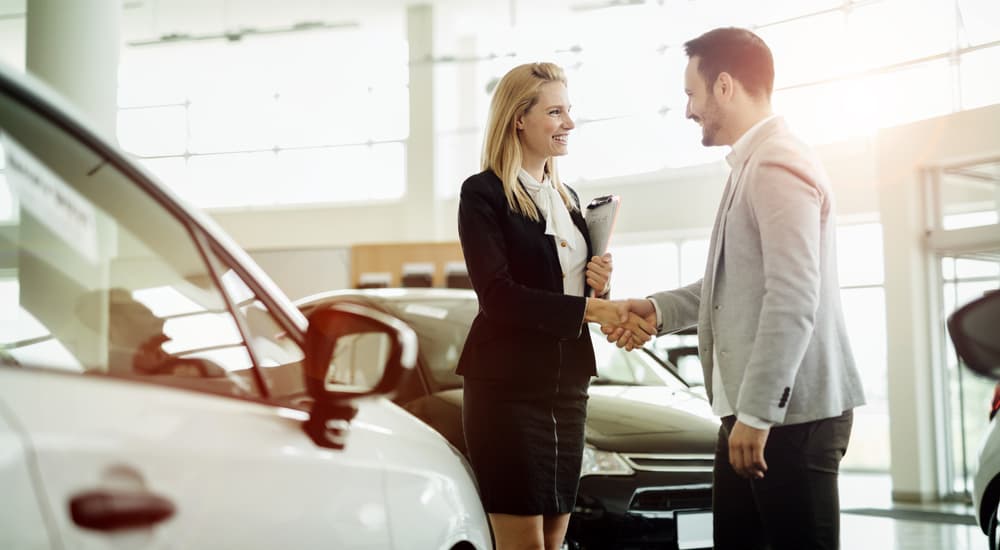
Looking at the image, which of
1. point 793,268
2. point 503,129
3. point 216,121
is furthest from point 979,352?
point 216,121

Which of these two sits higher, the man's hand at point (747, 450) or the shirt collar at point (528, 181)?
the shirt collar at point (528, 181)

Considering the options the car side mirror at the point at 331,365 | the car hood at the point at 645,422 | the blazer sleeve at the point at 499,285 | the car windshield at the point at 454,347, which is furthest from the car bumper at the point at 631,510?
the car side mirror at the point at 331,365

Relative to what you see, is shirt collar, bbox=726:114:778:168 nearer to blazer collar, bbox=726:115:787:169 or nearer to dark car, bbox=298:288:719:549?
blazer collar, bbox=726:115:787:169

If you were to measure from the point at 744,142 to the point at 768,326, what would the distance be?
1.49 feet

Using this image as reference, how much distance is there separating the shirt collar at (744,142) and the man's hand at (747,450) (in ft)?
1.91

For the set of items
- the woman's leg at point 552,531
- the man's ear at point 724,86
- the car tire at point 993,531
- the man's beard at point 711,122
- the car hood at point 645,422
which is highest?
the man's ear at point 724,86

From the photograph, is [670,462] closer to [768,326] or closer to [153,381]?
[768,326]

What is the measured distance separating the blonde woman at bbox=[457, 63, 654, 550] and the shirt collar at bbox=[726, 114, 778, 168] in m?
0.52

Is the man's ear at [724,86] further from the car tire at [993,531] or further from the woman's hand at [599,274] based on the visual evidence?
the car tire at [993,531]

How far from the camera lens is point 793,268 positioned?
220 centimetres

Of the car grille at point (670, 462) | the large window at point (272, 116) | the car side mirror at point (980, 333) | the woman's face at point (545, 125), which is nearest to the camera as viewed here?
the car side mirror at point (980, 333)

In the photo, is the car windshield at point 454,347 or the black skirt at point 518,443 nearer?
the black skirt at point 518,443

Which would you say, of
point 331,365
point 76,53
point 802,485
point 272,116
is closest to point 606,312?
point 802,485

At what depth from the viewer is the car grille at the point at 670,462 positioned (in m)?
4.22
